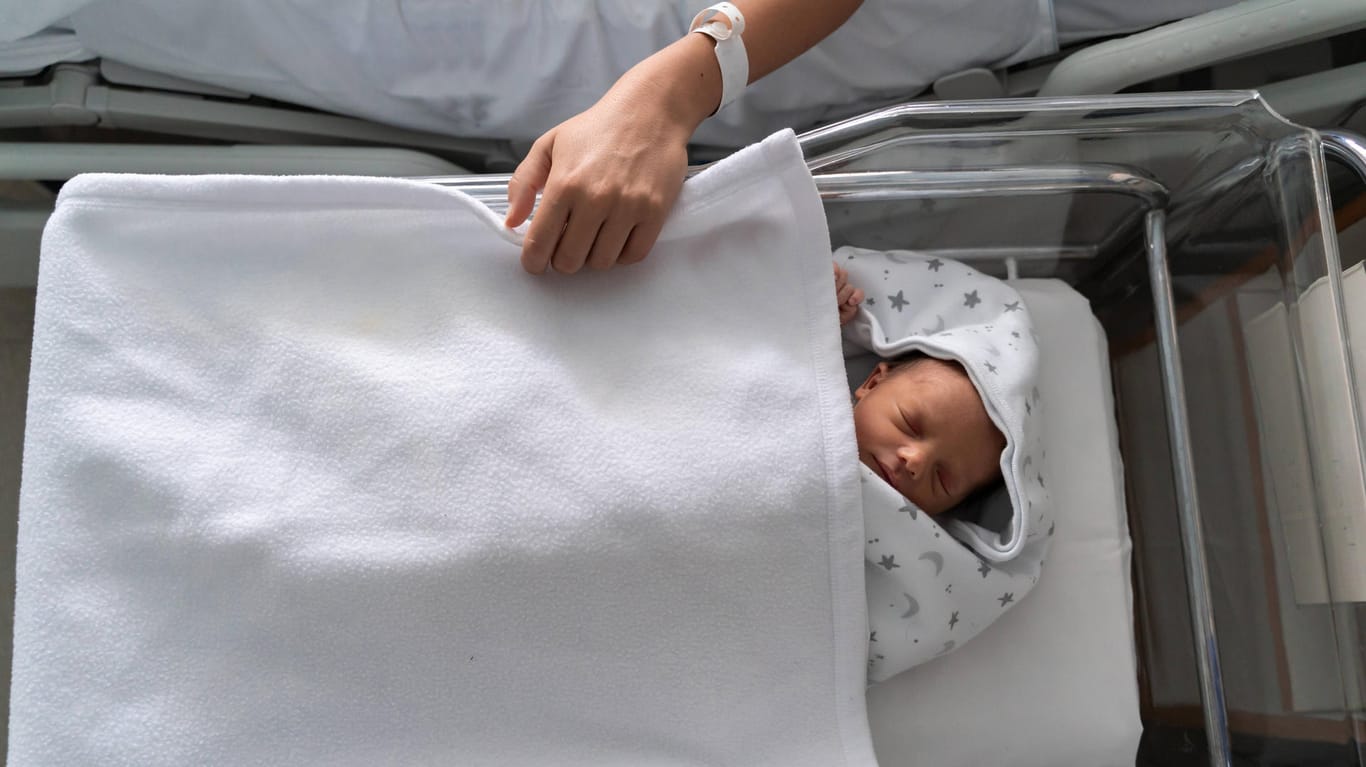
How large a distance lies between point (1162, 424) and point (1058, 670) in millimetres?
351

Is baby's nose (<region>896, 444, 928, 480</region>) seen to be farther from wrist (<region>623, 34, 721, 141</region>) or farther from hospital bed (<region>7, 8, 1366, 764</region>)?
wrist (<region>623, 34, 721, 141</region>)

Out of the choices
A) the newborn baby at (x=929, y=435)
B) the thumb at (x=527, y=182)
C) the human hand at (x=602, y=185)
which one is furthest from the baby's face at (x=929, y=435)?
the thumb at (x=527, y=182)

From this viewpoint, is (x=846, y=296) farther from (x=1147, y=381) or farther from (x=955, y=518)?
(x=1147, y=381)

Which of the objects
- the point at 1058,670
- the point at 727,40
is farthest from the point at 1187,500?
the point at 727,40

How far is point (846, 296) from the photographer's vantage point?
106 centimetres

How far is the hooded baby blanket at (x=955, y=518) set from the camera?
966 millimetres

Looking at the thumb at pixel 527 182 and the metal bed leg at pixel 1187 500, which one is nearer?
the thumb at pixel 527 182

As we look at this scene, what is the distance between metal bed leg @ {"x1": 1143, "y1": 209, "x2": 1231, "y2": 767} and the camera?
1.07 meters

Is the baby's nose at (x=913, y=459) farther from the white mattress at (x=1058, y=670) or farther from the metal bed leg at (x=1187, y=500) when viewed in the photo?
the metal bed leg at (x=1187, y=500)

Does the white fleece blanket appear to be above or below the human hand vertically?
below

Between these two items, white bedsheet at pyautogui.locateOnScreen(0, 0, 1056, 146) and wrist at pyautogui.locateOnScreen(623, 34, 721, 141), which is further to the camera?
white bedsheet at pyautogui.locateOnScreen(0, 0, 1056, 146)

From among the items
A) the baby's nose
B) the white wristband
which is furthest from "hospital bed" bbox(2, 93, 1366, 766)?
the baby's nose

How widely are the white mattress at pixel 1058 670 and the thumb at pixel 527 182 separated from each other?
0.66 m

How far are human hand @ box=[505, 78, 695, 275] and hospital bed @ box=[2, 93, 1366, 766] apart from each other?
100 mm
